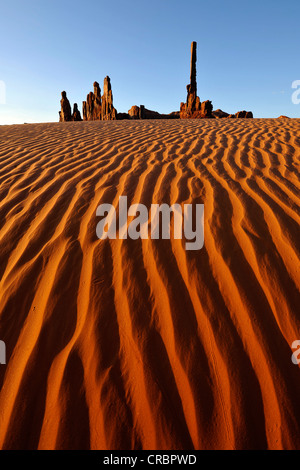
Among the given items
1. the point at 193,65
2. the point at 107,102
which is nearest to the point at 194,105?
the point at 193,65

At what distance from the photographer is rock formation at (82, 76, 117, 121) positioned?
37719mm

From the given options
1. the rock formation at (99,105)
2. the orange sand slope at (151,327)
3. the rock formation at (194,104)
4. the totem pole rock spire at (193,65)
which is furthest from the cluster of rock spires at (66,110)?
the orange sand slope at (151,327)

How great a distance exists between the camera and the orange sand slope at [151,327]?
1044mm

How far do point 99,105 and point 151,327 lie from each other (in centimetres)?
4663

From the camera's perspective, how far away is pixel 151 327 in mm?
1362

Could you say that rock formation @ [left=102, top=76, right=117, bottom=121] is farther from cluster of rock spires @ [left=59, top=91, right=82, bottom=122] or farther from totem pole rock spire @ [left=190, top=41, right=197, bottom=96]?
totem pole rock spire @ [left=190, top=41, right=197, bottom=96]

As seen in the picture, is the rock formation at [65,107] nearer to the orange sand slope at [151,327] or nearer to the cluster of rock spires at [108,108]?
the cluster of rock spires at [108,108]

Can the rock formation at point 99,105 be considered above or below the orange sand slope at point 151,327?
above

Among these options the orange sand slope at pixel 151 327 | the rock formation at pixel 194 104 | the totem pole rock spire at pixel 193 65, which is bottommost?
the orange sand slope at pixel 151 327

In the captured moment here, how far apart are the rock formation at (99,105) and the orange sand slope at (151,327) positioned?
3793 centimetres

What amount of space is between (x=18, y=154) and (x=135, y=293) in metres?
4.13

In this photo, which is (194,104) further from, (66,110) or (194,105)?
(66,110)

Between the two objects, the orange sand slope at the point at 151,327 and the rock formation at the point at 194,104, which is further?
the rock formation at the point at 194,104

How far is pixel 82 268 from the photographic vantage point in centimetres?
174
